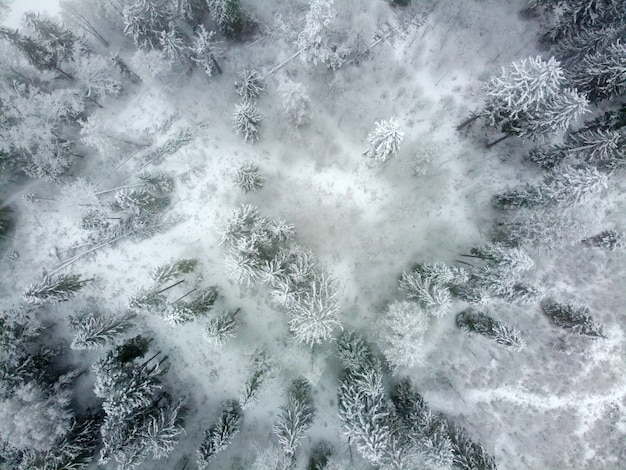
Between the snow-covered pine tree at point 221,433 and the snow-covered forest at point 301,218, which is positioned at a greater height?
the snow-covered forest at point 301,218

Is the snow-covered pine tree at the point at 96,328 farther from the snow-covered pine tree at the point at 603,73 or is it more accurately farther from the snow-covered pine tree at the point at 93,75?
the snow-covered pine tree at the point at 603,73

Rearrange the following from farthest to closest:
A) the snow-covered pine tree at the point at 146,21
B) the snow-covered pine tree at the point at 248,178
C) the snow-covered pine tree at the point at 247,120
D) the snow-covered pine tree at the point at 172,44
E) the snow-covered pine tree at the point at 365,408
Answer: the snow-covered pine tree at the point at 248,178 → the snow-covered pine tree at the point at 172,44 → the snow-covered pine tree at the point at 247,120 → the snow-covered pine tree at the point at 146,21 → the snow-covered pine tree at the point at 365,408

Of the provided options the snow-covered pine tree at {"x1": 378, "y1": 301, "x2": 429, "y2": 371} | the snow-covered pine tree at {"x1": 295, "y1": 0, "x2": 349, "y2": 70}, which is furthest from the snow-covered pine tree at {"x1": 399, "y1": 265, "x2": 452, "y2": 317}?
the snow-covered pine tree at {"x1": 295, "y1": 0, "x2": 349, "y2": 70}

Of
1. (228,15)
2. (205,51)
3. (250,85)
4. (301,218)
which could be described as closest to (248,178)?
(301,218)

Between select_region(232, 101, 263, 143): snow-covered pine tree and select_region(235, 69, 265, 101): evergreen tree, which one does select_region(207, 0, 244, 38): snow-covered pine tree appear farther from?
select_region(232, 101, 263, 143): snow-covered pine tree

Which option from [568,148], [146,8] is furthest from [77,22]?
[568,148]

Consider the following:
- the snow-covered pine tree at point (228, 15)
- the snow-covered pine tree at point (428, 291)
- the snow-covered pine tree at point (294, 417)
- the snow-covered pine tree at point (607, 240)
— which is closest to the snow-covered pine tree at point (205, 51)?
the snow-covered pine tree at point (228, 15)

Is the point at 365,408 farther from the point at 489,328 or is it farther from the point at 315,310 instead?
the point at 489,328
